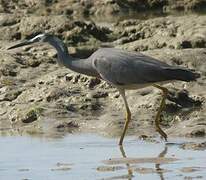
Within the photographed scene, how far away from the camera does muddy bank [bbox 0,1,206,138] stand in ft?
36.8

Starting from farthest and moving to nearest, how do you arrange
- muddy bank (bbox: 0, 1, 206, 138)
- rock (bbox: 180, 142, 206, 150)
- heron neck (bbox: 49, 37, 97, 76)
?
muddy bank (bbox: 0, 1, 206, 138)
heron neck (bbox: 49, 37, 97, 76)
rock (bbox: 180, 142, 206, 150)

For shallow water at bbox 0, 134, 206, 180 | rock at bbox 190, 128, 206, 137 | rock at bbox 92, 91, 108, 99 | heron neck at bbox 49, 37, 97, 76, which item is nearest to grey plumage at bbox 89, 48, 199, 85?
heron neck at bbox 49, 37, 97, 76

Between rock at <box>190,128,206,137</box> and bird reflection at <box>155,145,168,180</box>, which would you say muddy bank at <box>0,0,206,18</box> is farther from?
bird reflection at <box>155,145,168,180</box>

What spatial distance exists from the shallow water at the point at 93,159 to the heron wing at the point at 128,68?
2.44 feet

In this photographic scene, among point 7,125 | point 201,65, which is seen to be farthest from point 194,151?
point 201,65

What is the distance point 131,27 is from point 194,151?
7212 mm

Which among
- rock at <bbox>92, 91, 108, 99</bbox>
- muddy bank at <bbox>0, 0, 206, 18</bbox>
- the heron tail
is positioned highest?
the heron tail

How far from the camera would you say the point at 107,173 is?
27.5ft

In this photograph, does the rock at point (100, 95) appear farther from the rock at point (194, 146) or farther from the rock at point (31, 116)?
the rock at point (194, 146)

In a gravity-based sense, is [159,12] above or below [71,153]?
below

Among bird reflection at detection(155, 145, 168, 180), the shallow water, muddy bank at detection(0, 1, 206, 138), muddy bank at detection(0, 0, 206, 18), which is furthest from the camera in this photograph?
muddy bank at detection(0, 0, 206, 18)

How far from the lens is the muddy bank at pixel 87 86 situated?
11.2m

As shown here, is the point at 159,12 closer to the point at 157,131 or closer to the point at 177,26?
the point at 177,26

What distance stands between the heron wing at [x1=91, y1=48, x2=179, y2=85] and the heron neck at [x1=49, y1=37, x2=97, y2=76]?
0.48ft
